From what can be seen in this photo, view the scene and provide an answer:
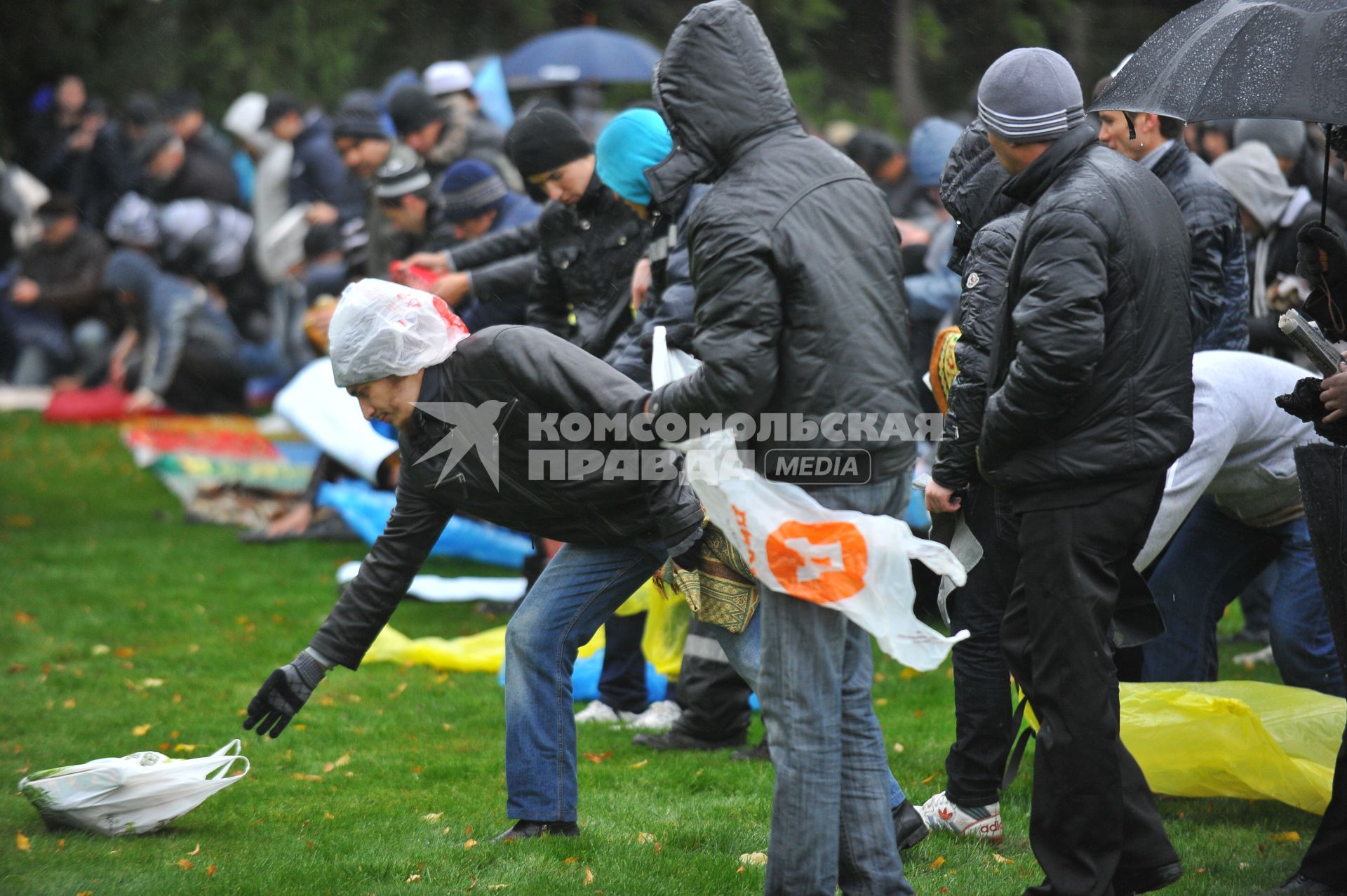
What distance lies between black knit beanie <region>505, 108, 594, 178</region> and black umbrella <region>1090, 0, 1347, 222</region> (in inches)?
92.7

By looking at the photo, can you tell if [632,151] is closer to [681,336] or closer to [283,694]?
[681,336]

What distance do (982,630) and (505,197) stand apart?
3.89 metres

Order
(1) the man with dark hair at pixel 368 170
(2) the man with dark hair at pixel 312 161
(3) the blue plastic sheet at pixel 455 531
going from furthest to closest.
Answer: (2) the man with dark hair at pixel 312 161
(1) the man with dark hair at pixel 368 170
(3) the blue plastic sheet at pixel 455 531

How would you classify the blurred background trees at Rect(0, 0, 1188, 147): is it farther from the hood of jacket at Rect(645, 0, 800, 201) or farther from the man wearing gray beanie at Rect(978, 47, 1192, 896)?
the hood of jacket at Rect(645, 0, 800, 201)

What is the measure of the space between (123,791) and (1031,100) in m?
3.25

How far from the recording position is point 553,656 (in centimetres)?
412

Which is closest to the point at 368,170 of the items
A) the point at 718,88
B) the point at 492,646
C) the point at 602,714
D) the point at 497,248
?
the point at 497,248

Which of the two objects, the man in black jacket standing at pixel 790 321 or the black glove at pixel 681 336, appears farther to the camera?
the black glove at pixel 681 336

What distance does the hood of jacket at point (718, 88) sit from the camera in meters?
3.26

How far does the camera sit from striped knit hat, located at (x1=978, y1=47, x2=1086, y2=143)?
3490 millimetres

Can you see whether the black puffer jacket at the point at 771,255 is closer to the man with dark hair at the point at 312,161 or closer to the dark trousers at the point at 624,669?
the dark trousers at the point at 624,669

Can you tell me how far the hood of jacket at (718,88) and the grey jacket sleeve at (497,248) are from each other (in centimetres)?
345

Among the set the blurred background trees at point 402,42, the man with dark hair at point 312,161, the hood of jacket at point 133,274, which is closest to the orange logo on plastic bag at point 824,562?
the man with dark hair at point 312,161

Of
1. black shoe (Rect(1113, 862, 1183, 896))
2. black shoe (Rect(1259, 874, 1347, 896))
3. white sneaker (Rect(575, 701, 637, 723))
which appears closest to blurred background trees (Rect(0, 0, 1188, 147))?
white sneaker (Rect(575, 701, 637, 723))
